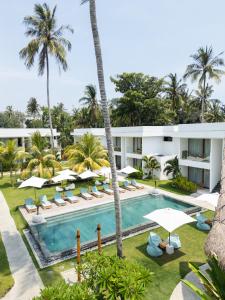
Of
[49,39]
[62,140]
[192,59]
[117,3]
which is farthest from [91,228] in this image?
[62,140]

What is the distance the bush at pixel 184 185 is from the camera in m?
23.7

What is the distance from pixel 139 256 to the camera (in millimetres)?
12125

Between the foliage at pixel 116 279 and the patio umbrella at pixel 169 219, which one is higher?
the foliage at pixel 116 279

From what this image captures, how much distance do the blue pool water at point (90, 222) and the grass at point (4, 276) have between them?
6.00ft

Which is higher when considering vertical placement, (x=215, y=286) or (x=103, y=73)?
(x=103, y=73)

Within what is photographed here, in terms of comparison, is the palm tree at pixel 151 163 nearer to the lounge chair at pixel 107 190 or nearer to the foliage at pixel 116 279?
the lounge chair at pixel 107 190

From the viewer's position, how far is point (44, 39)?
2911 cm

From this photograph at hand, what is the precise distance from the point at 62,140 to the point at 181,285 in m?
42.5

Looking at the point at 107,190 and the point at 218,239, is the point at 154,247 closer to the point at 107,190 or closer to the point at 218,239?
the point at 218,239

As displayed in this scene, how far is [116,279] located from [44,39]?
94.5ft

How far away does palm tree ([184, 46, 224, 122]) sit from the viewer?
115 ft

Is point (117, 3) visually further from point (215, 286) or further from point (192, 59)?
point (192, 59)

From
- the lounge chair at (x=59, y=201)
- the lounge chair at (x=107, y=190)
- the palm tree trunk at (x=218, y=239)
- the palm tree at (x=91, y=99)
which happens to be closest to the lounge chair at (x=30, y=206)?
the lounge chair at (x=59, y=201)

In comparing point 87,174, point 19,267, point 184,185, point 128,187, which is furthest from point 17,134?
point 19,267
